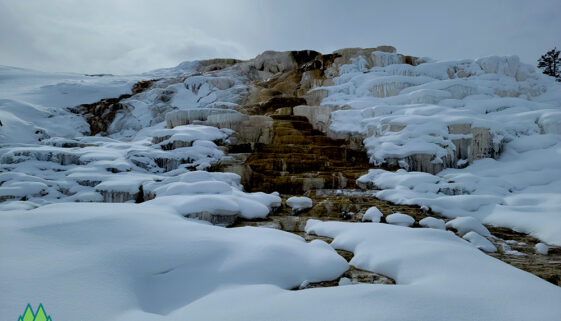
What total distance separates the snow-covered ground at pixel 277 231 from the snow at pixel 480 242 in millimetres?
28

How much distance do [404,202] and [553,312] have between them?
4.94 meters

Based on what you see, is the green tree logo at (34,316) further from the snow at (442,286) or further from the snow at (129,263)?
the snow at (442,286)

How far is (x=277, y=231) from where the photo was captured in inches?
160

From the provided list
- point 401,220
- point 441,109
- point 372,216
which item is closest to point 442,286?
point 401,220

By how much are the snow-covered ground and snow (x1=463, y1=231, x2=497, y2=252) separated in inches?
1.1

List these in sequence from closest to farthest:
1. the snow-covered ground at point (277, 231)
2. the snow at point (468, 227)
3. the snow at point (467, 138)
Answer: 1. the snow-covered ground at point (277, 231)
2. the snow at point (468, 227)
3. the snow at point (467, 138)

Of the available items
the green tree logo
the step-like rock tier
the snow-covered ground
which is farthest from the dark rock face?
the green tree logo

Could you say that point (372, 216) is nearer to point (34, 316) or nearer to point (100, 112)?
point (34, 316)

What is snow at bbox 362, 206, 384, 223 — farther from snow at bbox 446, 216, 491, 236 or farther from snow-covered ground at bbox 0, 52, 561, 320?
snow at bbox 446, 216, 491, 236

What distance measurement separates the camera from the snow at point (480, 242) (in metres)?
4.27

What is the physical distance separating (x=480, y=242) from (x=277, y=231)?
10.7ft

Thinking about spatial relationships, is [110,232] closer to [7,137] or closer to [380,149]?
[380,149]

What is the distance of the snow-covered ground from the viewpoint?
78.2 inches

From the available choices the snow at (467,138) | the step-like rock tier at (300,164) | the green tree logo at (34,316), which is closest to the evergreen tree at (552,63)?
the snow at (467,138)
